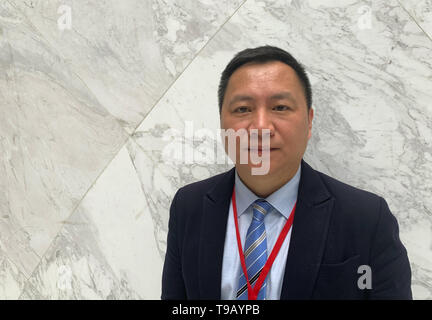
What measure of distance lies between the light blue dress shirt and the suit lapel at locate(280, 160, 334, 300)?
4 cm

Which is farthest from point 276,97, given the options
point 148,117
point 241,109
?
point 148,117

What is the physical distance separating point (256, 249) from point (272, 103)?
526 mm

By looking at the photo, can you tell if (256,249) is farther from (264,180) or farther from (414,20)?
(414,20)

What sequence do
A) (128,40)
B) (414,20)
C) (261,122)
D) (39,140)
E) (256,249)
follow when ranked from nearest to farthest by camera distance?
1. (261,122)
2. (256,249)
3. (414,20)
4. (128,40)
5. (39,140)

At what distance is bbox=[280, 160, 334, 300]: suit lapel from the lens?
1.34m

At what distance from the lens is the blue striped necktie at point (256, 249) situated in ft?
4.53

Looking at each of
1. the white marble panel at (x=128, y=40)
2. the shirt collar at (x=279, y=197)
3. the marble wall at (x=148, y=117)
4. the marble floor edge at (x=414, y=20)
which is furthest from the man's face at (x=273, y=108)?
the marble floor edge at (x=414, y=20)

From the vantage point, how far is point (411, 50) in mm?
1717

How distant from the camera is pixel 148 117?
191cm

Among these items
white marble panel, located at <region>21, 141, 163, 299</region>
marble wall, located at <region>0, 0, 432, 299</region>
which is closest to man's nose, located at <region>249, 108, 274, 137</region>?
marble wall, located at <region>0, 0, 432, 299</region>

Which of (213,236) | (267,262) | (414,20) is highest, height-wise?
(414,20)

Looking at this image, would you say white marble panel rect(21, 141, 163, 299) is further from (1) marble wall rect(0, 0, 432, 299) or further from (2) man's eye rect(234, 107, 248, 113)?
(2) man's eye rect(234, 107, 248, 113)

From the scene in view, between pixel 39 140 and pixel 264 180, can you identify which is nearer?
pixel 264 180
